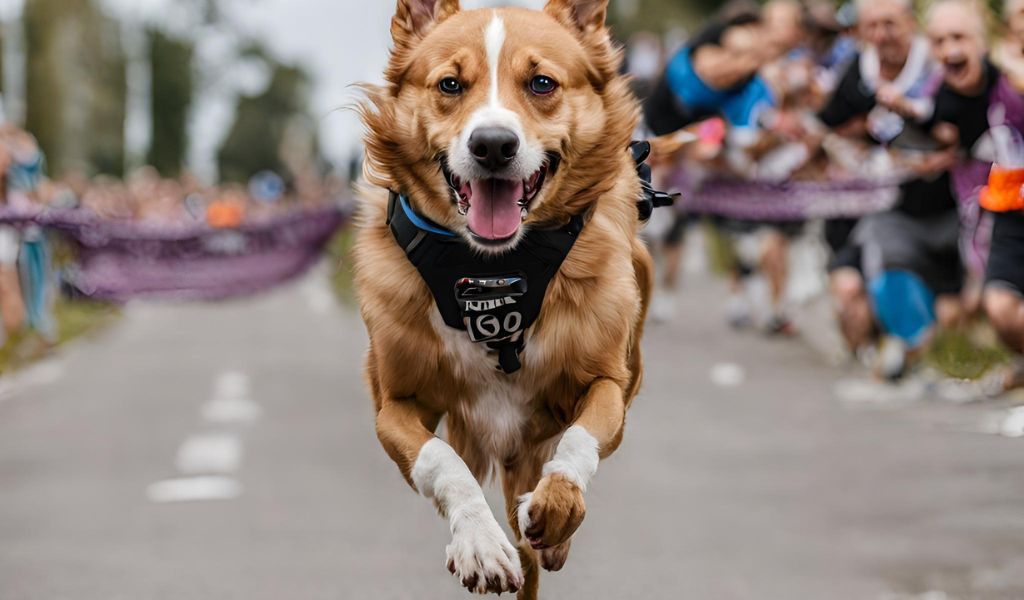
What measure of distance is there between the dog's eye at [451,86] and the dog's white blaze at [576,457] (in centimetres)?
84

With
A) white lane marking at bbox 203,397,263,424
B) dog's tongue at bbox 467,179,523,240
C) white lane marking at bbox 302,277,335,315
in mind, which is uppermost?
dog's tongue at bbox 467,179,523,240

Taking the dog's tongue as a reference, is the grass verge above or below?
below

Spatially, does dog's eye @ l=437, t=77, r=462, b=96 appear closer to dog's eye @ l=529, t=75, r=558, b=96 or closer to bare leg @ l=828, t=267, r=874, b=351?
dog's eye @ l=529, t=75, r=558, b=96

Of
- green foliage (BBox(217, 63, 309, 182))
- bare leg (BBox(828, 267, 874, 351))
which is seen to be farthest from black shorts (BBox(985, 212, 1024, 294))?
green foliage (BBox(217, 63, 309, 182))

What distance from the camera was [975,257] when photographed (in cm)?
1021

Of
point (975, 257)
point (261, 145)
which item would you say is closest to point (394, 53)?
point (975, 257)

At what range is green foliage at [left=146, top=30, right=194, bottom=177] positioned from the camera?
59750mm

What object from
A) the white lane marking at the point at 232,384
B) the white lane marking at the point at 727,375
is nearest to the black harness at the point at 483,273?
the white lane marking at the point at 727,375

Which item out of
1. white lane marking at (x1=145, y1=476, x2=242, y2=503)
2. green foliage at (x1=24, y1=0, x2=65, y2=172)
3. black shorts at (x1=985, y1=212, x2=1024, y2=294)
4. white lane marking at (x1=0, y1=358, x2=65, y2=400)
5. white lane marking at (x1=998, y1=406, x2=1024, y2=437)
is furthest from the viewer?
green foliage at (x1=24, y1=0, x2=65, y2=172)

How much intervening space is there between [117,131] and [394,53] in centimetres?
5730

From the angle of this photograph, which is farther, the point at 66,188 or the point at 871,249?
the point at 66,188

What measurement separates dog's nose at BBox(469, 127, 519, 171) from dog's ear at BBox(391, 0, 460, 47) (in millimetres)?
321

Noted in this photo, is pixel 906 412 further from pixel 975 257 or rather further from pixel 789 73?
pixel 789 73

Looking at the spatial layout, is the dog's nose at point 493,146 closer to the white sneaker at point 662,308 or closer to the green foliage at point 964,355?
the green foliage at point 964,355
